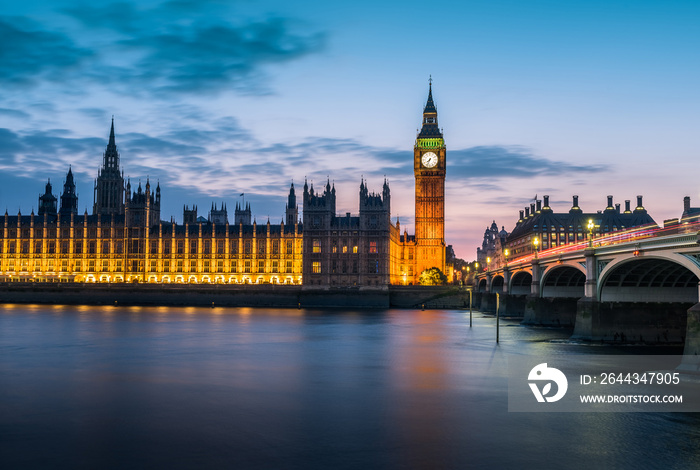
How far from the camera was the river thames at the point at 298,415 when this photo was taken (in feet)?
56.6

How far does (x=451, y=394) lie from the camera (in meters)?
26.8

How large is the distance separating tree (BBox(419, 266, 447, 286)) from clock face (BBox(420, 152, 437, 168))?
27.9m

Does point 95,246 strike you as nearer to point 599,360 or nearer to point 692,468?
point 599,360

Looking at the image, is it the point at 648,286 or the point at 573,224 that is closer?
the point at 648,286

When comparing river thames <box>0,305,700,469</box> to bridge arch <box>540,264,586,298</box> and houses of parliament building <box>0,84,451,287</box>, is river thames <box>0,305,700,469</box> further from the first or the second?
houses of parliament building <box>0,84,451,287</box>

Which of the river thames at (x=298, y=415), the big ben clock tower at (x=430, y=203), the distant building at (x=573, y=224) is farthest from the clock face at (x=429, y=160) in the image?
the river thames at (x=298, y=415)

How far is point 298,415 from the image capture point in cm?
2230

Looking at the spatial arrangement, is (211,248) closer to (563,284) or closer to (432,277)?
(432,277)

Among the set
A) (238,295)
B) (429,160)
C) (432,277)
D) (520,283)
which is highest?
(429,160)

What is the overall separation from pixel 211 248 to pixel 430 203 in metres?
48.3

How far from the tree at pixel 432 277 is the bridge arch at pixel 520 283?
45890 mm

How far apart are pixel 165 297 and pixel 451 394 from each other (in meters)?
91.5

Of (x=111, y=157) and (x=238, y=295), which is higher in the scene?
(x=111, y=157)

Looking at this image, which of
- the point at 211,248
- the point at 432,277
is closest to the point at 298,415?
the point at 432,277
